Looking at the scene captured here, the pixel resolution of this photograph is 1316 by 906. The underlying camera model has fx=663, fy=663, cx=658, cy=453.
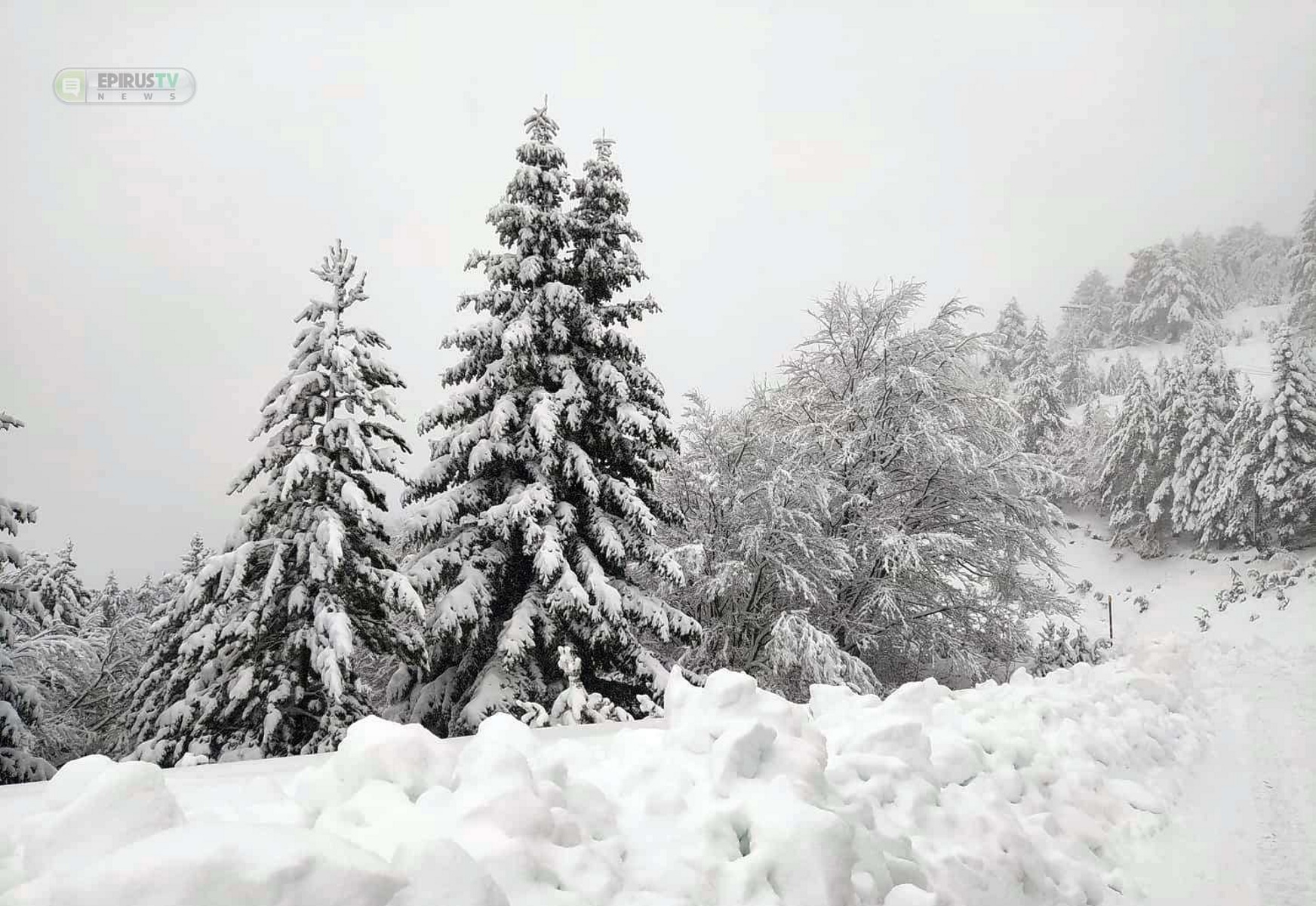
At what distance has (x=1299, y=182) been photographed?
1575cm

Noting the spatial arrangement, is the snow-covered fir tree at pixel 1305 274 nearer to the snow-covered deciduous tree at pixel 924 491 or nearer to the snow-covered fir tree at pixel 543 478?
the snow-covered deciduous tree at pixel 924 491

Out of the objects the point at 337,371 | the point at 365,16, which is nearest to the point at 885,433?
the point at 337,371

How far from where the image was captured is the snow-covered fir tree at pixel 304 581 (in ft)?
23.9

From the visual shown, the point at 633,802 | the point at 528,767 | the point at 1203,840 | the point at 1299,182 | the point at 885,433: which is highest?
the point at 1299,182

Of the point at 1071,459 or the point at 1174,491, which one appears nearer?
the point at 1174,491

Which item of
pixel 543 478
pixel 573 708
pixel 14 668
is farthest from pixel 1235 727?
pixel 14 668

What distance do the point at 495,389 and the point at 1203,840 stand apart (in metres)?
8.26

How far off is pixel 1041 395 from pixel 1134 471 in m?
13.2

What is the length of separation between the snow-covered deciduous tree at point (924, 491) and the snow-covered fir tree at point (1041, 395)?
19.0 metres

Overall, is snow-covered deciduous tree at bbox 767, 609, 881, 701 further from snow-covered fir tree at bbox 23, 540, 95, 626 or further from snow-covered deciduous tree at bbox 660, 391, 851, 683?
snow-covered fir tree at bbox 23, 540, 95, 626

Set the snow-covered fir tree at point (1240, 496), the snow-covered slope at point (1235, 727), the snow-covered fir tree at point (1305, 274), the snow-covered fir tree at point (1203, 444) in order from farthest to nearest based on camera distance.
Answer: the snow-covered fir tree at point (1305, 274)
the snow-covered fir tree at point (1203, 444)
the snow-covered fir tree at point (1240, 496)
the snow-covered slope at point (1235, 727)

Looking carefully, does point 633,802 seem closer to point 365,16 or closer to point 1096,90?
point 365,16

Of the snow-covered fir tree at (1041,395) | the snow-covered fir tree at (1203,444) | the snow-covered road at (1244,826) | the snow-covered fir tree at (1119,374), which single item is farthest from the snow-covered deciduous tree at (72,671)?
the snow-covered fir tree at (1119,374)

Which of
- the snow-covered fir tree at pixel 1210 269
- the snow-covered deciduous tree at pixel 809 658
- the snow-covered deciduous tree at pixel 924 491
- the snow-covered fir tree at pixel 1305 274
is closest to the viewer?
the snow-covered deciduous tree at pixel 809 658
